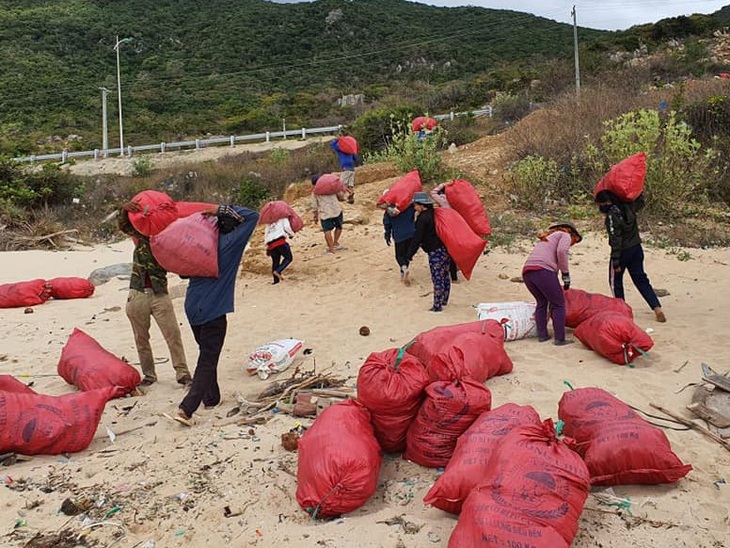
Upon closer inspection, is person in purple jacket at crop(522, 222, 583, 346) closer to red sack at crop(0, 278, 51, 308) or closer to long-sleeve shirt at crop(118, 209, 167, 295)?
long-sleeve shirt at crop(118, 209, 167, 295)

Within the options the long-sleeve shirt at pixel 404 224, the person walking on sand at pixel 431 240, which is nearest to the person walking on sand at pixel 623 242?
the person walking on sand at pixel 431 240

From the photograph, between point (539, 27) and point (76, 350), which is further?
point (539, 27)

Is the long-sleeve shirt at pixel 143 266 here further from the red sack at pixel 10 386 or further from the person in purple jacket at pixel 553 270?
the person in purple jacket at pixel 553 270

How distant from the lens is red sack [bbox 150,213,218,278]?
163 inches

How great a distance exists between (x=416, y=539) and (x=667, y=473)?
124cm

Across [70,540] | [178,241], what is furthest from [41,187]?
[70,540]

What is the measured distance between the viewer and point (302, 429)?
12.6ft

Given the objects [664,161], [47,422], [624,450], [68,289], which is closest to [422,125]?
[664,161]

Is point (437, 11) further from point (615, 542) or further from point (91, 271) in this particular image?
point (615, 542)

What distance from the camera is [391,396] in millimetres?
3236

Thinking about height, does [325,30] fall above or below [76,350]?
above

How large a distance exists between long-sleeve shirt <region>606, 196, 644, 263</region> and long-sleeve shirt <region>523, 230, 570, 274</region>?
0.64 meters

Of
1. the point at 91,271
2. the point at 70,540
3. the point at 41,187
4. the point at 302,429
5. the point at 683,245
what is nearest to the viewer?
the point at 70,540

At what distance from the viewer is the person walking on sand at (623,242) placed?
5547 mm
